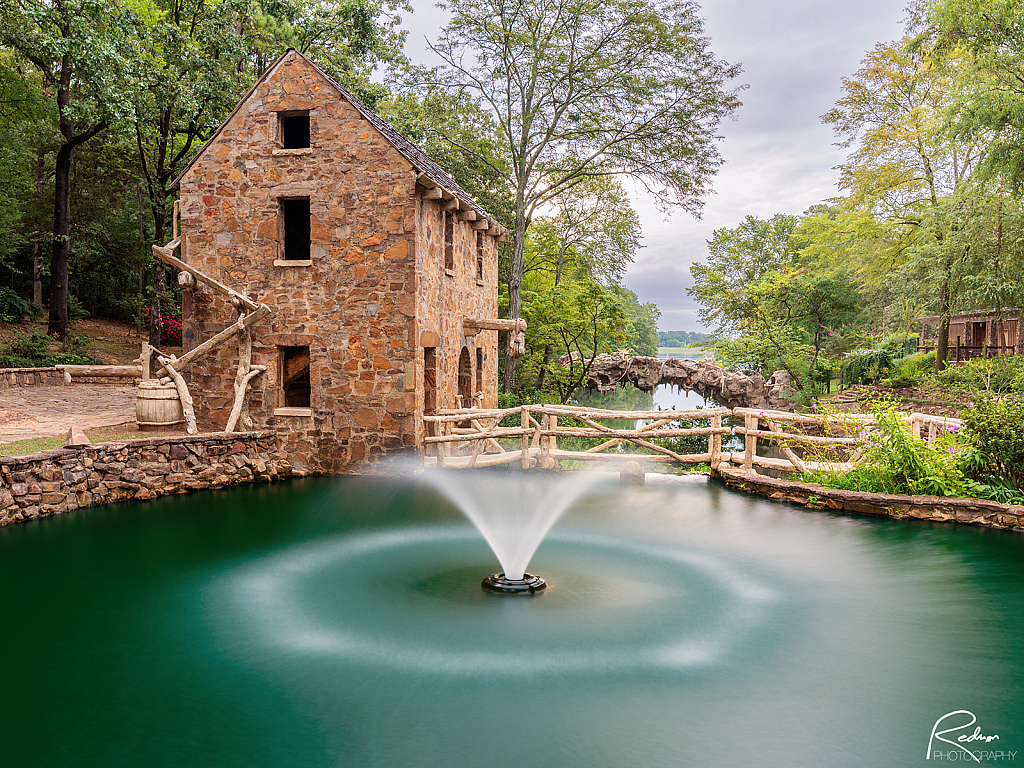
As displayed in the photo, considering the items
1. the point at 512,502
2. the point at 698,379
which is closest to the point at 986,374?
the point at 512,502

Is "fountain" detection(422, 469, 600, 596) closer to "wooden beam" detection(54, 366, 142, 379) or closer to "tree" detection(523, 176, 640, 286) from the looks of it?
"wooden beam" detection(54, 366, 142, 379)

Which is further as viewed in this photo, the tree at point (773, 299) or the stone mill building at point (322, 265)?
the tree at point (773, 299)

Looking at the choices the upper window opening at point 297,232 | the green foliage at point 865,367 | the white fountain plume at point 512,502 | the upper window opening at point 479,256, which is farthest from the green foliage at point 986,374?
the upper window opening at point 297,232

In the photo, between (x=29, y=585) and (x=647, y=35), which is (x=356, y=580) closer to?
(x=29, y=585)

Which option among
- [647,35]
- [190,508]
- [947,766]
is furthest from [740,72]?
[947,766]

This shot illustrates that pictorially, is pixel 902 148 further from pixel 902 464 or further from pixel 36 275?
pixel 36 275

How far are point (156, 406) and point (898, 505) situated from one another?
13.7m

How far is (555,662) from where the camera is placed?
592 centimetres

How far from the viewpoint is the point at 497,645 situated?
20.4 feet

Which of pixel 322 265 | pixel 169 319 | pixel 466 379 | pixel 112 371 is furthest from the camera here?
pixel 169 319

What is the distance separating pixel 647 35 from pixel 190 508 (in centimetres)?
2079

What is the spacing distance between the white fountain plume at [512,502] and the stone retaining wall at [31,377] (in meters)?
13.7

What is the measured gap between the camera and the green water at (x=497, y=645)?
4.78 meters
